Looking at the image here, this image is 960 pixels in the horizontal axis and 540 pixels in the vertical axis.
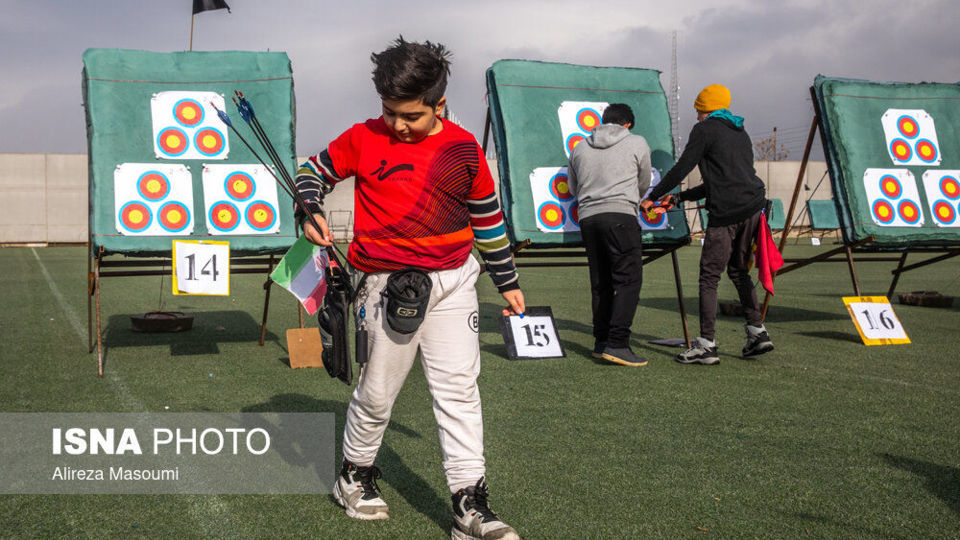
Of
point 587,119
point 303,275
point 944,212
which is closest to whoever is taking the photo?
point 303,275

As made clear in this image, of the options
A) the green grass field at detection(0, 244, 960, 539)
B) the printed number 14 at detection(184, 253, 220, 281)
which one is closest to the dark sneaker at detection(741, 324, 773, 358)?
the green grass field at detection(0, 244, 960, 539)

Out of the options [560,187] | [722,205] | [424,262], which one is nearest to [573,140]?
[560,187]

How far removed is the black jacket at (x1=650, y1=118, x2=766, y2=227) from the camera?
533cm

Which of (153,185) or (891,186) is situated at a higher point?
(153,185)

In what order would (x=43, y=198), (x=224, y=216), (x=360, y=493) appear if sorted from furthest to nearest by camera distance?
(x=43, y=198)
(x=224, y=216)
(x=360, y=493)

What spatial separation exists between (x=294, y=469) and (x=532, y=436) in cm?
105

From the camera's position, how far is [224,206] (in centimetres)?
556

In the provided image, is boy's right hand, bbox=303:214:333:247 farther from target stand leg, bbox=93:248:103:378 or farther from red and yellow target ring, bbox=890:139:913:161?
red and yellow target ring, bbox=890:139:913:161

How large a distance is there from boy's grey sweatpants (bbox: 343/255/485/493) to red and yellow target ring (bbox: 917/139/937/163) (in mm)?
5961

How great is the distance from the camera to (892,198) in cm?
666

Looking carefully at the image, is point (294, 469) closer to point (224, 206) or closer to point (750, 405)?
point (750, 405)

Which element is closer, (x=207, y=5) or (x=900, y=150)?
(x=207, y=5)

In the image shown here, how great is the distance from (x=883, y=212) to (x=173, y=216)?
5.52 meters

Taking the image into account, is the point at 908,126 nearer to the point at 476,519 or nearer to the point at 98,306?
the point at 476,519
